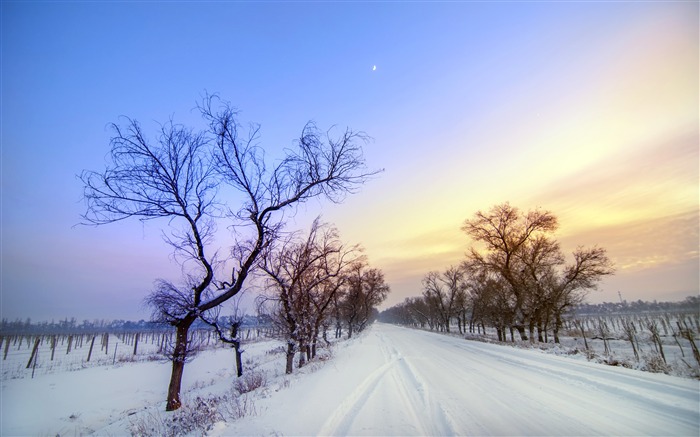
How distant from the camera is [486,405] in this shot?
6.39m

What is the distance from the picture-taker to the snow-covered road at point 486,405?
5.09 m

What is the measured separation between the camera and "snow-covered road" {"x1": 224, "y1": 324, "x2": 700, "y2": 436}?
16.7 feet

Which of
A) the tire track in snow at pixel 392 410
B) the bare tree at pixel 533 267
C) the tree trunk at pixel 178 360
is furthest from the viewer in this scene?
the bare tree at pixel 533 267

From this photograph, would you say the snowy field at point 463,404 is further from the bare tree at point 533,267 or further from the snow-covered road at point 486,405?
the bare tree at point 533,267

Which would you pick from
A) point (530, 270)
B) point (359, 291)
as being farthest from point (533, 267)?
point (359, 291)

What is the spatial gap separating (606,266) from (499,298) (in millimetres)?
10246

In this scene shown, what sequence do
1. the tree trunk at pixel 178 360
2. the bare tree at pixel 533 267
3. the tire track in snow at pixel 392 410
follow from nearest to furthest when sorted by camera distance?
the tire track in snow at pixel 392 410
the tree trunk at pixel 178 360
the bare tree at pixel 533 267

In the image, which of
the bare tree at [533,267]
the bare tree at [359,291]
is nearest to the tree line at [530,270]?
the bare tree at [533,267]

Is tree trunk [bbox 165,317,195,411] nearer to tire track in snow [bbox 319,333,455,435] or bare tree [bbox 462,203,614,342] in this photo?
tire track in snow [bbox 319,333,455,435]

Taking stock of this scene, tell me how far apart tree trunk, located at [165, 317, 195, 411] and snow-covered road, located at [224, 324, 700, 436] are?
15.4 feet

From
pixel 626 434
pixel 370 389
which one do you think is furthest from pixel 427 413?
pixel 626 434

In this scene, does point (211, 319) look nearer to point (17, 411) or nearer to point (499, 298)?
point (17, 411)

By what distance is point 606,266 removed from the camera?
88.0 ft

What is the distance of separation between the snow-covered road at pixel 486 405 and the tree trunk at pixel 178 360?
4.68 metres
